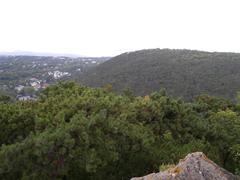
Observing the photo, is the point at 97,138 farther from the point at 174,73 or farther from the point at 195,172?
the point at 174,73

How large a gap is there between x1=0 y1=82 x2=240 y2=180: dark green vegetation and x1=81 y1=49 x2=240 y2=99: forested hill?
45178 mm

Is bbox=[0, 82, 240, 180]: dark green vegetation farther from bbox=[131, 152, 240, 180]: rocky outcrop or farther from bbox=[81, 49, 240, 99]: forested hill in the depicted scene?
bbox=[81, 49, 240, 99]: forested hill

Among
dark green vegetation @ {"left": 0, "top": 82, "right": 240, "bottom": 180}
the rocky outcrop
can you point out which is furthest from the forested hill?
the rocky outcrop

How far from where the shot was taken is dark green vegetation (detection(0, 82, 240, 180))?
504 inches

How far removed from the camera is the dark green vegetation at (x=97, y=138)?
12789 millimetres

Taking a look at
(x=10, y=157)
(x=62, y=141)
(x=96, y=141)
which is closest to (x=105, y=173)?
(x=96, y=141)

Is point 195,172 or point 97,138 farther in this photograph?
point 97,138

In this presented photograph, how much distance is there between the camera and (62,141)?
1268cm

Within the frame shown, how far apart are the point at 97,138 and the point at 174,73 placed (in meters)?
66.9

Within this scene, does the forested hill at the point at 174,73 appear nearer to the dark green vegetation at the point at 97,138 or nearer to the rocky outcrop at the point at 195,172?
the dark green vegetation at the point at 97,138

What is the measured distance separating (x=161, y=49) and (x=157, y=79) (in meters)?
32.8

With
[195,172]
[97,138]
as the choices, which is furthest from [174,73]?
[195,172]

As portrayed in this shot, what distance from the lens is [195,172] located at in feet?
21.2

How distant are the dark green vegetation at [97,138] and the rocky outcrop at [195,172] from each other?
3.12m
